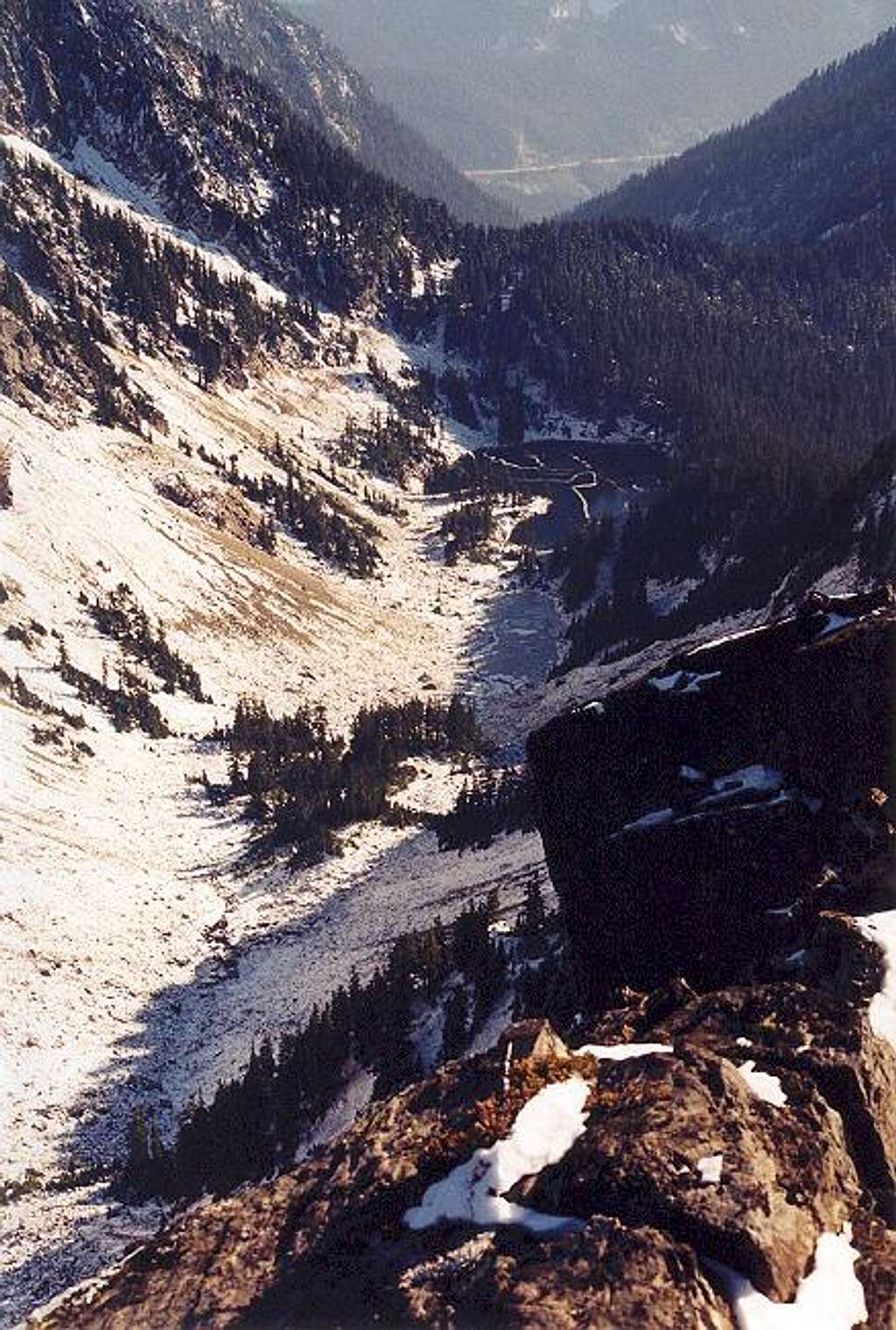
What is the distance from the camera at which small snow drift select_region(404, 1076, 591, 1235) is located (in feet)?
42.7

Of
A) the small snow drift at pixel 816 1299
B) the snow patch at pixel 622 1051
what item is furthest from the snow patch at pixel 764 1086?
the small snow drift at pixel 816 1299

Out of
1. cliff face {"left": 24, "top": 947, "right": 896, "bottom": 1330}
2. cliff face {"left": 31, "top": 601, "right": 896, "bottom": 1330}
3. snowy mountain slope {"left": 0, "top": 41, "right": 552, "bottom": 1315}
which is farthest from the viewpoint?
snowy mountain slope {"left": 0, "top": 41, "right": 552, "bottom": 1315}

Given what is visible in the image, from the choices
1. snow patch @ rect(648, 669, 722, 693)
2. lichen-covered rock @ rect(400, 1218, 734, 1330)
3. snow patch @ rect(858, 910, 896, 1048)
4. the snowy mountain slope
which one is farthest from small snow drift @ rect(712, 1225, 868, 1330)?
the snowy mountain slope

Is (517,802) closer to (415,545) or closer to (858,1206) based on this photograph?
(858,1206)

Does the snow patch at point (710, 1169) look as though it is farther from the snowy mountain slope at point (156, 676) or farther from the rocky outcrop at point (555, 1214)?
the snowy mountain slope at point (156, 676)

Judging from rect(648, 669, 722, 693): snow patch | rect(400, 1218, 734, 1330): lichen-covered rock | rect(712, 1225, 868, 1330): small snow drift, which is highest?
rect(648, 669, 722, 693): snow patch

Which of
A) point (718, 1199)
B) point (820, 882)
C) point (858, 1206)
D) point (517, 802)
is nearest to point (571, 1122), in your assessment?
point (718, 1199)

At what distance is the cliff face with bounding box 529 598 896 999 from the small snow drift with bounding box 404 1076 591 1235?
1011 cm

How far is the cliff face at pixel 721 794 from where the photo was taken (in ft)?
78.6

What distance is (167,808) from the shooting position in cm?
7869

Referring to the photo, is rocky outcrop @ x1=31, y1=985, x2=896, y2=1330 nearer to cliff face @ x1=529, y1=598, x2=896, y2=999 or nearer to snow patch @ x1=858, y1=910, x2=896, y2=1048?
snow patch @ x1=858, y1=910, x2=896, y2=1048

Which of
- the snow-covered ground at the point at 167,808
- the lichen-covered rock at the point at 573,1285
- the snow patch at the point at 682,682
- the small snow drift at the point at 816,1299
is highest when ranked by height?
the snow patch at the point at 682,682

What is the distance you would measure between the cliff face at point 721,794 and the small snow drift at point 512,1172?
33.2 ft

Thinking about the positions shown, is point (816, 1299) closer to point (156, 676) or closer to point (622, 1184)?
point (622, 1184)
